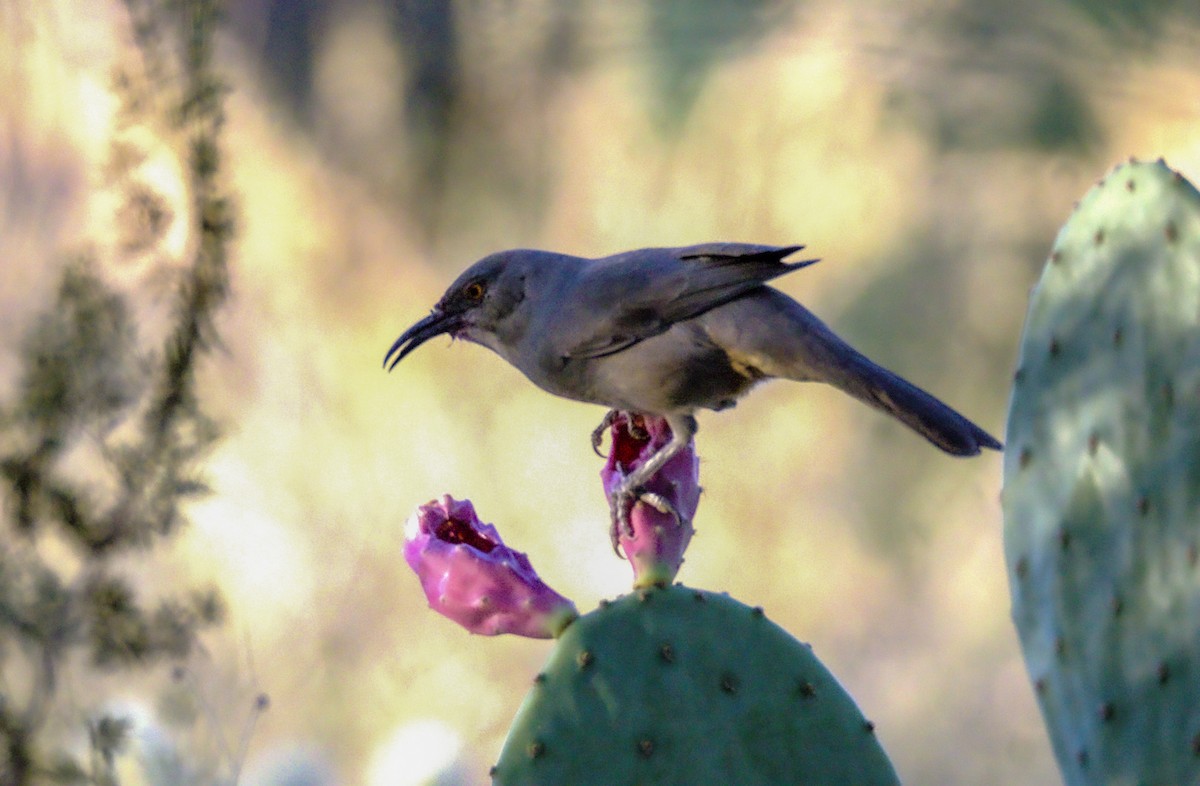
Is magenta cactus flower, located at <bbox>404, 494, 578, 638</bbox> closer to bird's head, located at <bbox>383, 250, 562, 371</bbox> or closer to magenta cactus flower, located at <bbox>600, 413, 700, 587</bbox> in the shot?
magenta cactus flower, located at <bbox>600, 413, 700, 587</bbox>

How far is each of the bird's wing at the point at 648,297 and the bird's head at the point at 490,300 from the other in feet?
0.18

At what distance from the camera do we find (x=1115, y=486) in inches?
42.7

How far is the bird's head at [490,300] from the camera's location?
1.18 m

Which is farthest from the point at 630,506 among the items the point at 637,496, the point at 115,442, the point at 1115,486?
the point at 115,442

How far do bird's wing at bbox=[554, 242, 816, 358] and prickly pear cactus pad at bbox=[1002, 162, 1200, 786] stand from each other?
28cm

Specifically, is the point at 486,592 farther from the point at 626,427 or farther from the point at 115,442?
the point at 115,442

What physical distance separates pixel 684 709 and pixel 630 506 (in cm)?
18

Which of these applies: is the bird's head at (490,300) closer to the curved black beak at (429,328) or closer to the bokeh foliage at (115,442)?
the curved black beak at (429,328)

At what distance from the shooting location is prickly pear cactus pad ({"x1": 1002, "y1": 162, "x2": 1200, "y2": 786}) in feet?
3.43

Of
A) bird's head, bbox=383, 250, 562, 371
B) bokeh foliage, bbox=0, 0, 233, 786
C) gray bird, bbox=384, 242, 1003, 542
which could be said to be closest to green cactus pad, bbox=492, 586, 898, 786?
gray bird, bbox=384, 242, 1003, 542

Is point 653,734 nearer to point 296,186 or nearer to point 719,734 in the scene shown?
point 719,734

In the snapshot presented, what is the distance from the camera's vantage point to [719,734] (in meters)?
0.86

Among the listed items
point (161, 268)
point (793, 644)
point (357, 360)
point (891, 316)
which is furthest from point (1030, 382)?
point (161, 268)

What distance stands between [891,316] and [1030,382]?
4.75ft
